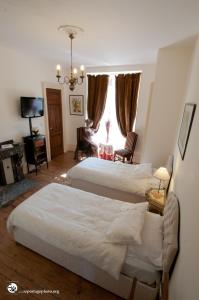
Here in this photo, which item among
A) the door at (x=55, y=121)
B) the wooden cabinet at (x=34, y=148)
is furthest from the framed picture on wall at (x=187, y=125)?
the door at (x=55, y=121)

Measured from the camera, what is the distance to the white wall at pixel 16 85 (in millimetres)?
3234

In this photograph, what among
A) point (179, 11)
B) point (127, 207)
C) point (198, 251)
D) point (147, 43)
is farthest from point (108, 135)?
point (198, 251)

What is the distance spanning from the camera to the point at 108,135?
16.6 ft

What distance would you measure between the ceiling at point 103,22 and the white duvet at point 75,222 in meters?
2.15

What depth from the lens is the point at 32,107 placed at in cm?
375

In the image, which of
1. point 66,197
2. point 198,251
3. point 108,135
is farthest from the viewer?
point 108,135

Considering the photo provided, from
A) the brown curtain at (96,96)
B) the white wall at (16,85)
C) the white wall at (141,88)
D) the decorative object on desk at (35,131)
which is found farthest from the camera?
the brown curtain at (96,96)

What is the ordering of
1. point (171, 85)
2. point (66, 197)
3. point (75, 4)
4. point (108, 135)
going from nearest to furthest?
point (75, 4), point (66, 197), point (171, 85), point (108, 135)

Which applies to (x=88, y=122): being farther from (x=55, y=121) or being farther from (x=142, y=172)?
(x=142, y=172)

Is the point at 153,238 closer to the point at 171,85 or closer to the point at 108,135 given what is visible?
the point at 171,85

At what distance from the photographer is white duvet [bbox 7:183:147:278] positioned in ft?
4.83

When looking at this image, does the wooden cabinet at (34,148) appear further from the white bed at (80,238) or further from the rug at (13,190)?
the white bed at (80,238)

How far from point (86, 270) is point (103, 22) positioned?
2810 mm

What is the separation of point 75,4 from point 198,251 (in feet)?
7.21
